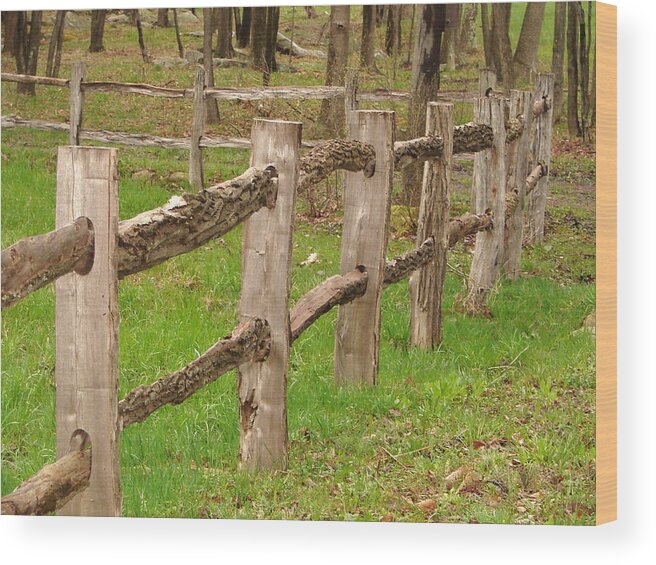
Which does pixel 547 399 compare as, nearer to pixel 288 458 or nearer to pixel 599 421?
pixel 599 421

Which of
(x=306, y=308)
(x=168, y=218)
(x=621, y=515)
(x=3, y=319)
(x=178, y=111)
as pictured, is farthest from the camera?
(x=178, y=111)

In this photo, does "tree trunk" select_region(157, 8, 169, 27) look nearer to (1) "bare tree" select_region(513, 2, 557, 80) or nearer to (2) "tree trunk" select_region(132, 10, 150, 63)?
(2) "tree trunk" select_region(132, 10, 150, 63)

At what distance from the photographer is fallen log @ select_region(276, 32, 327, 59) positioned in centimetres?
526

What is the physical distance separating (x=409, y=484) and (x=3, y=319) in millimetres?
2156

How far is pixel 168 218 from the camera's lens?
3779mm

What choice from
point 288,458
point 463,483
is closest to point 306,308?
point 288,458

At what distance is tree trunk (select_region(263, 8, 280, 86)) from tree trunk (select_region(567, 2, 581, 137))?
1.28 meters

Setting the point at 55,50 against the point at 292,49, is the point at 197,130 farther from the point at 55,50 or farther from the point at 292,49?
the point at 55,50

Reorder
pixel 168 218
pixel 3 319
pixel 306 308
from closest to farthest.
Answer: pixel 168 218 < pixel 306 308 < pixel 3 319

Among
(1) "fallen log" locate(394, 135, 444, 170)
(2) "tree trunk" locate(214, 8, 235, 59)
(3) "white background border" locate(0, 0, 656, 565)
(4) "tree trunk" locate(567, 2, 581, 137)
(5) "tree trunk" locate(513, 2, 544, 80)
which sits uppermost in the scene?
(2) "tree trunk" locate(214, 8, 235, 59)

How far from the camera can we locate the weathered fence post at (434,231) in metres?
5.83

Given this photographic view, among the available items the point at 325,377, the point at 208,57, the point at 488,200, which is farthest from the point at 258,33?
the point at 488,200

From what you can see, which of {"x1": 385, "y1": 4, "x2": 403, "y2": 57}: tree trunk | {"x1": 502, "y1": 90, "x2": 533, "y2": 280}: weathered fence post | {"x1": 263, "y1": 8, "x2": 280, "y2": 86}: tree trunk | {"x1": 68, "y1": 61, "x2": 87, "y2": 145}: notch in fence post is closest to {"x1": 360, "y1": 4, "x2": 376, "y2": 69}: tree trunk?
{"x1": 385, "y1": 4, "x2": 403, "y2": 57}: tree trunk

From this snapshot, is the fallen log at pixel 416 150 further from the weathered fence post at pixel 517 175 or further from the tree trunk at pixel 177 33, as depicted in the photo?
the tree trunk at pixel 177 33
